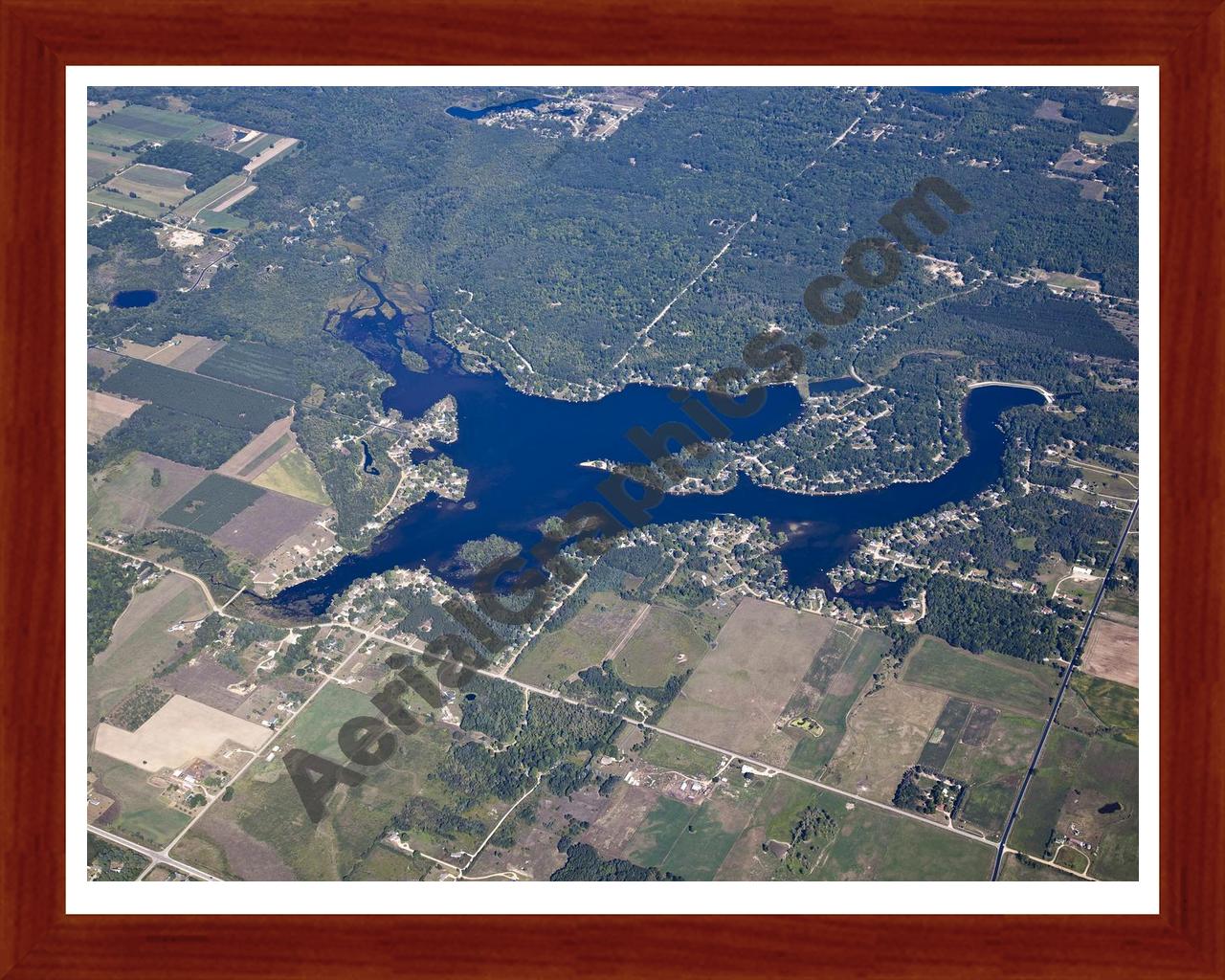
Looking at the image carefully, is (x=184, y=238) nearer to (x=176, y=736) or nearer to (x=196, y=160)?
(x=196, y=160)

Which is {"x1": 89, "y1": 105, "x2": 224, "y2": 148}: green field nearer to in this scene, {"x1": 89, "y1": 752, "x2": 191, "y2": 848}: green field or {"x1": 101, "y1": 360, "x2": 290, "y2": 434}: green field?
{"x1": 101, "y1": 360, "x2": 290, "y2": 434}: green field

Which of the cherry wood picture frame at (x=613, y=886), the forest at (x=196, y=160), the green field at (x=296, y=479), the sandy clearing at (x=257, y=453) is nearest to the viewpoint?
the cherry wood picture frame at (x=613, y=886)

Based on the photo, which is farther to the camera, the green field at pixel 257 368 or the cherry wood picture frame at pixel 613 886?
the green field at pixel 257 368

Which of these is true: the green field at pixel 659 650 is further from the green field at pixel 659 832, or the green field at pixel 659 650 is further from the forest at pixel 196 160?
the forest at pixel 196 160

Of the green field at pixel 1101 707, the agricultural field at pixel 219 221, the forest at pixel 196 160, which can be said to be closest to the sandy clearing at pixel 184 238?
the agricultural field at pixel 219 221

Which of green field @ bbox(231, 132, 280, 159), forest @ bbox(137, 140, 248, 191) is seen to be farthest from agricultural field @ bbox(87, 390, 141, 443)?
green field @ bbox(231, 132, 280, 159)
